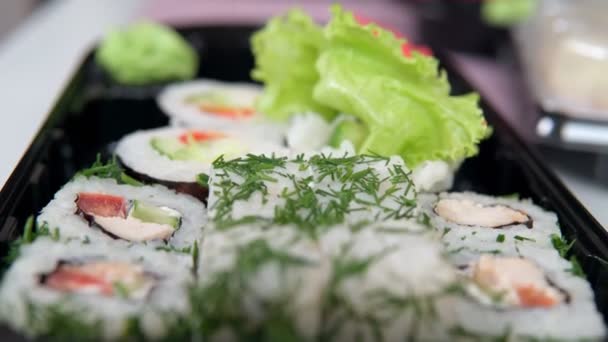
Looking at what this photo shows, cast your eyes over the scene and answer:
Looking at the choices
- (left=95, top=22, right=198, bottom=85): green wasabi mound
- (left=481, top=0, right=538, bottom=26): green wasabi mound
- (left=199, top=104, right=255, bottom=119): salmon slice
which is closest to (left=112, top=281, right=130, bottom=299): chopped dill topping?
(left=199, top=104, right=255, bottom=119): salmon slice

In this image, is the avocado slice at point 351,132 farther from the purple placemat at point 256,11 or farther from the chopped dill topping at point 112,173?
the purple placemat at point 256,11

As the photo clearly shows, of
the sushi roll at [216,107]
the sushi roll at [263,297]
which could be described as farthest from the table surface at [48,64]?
the sushi roll at [263,297]

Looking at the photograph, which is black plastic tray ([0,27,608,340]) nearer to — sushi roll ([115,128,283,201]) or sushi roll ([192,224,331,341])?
sushi roll ([115,128,283,201])

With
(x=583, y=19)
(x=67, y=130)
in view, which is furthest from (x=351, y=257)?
(x=583, y=19)

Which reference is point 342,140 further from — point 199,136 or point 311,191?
point 311,191

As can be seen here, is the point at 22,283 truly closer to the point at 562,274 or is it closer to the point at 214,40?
the point at 562,274
